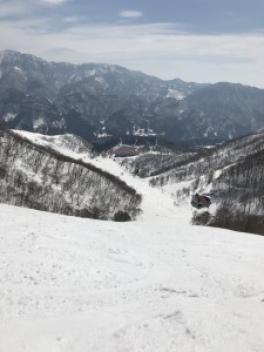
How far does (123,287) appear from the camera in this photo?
31406 mm

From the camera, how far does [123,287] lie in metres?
31.4

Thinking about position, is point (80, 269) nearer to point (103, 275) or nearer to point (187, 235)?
point (103, 275)

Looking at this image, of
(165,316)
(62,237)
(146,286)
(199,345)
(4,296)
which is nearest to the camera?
(199,345)

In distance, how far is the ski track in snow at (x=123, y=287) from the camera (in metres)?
23.0

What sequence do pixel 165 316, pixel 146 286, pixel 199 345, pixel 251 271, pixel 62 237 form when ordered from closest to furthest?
pixel 199 345
pixel 165 316
pixel 146 286
pixel 251 271
pixel 62 237

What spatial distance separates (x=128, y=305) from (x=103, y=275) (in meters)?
5.47

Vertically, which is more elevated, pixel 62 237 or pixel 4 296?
Result: pixel 62 237

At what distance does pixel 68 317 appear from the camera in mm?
25953

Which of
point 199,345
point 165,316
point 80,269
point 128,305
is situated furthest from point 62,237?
point 199,345

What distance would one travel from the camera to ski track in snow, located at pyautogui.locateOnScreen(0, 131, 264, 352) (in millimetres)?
Answer: 23016

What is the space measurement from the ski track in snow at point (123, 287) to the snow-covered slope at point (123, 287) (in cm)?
7

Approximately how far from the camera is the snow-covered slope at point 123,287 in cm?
2302

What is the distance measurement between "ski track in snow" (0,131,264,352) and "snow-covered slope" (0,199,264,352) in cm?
7

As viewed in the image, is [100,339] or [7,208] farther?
[7,208]
